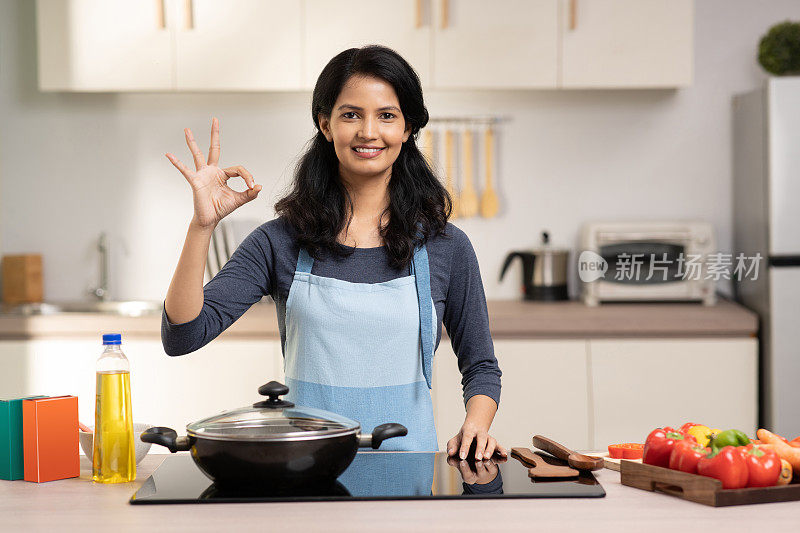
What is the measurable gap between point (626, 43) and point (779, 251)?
90 cm

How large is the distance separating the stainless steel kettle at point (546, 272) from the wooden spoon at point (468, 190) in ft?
0.87

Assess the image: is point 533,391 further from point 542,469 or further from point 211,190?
point 211,190

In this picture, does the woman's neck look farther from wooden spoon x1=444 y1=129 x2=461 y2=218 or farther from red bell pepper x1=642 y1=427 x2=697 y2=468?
wooden spoon x1=444 y1=129 x2=461 y2=218

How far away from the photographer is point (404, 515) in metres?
1.18

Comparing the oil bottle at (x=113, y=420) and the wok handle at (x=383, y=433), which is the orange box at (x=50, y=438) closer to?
the oil bottle at (x=113, y=420)

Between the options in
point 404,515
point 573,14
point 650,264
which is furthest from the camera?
Result: point 650,264

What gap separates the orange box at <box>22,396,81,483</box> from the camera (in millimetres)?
1390

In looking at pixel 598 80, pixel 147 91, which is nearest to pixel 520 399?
pixel 598 80

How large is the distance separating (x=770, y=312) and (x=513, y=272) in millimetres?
992

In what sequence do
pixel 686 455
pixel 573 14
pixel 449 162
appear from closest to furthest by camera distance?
pixel 686 455 < pixel 573 14 < pixel 449 162

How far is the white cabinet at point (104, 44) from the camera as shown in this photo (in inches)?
128

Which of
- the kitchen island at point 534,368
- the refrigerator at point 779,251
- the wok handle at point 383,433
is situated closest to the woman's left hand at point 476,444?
the wok handle at point 383,433

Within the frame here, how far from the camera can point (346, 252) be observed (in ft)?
5.74

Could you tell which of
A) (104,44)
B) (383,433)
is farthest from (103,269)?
(383,433)
